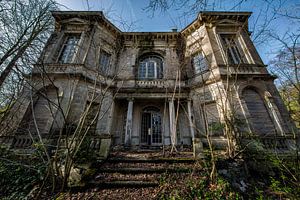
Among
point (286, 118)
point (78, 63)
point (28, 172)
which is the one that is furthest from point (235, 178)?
point (78, 63)

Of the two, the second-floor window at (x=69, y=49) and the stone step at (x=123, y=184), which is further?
the second-floor window at (x=69, y=49)

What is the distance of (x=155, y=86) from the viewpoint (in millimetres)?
10680

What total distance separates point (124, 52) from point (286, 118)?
1235cm

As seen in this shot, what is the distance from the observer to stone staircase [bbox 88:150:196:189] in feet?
12.9

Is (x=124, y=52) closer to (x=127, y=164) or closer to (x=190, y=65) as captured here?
(x=190, y=65)

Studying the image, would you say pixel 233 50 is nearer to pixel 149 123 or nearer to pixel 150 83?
pixel 150 83

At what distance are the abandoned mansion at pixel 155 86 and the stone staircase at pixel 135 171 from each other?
2053 millimetres

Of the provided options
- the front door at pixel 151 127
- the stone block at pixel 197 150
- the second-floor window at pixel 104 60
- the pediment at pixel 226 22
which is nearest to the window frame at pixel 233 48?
the pediment at pixel 226 22

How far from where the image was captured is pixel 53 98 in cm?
816

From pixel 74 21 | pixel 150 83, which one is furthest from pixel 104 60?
pixel 150 83

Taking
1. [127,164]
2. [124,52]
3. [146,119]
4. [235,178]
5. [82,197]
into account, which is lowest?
[82,197]

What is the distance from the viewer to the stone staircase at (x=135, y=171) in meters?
3.92

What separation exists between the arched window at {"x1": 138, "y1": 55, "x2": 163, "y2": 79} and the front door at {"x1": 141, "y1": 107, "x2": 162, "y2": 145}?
9.46ft

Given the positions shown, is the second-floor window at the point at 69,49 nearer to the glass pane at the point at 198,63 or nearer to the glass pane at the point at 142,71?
the glass pane at the point at 142,71
